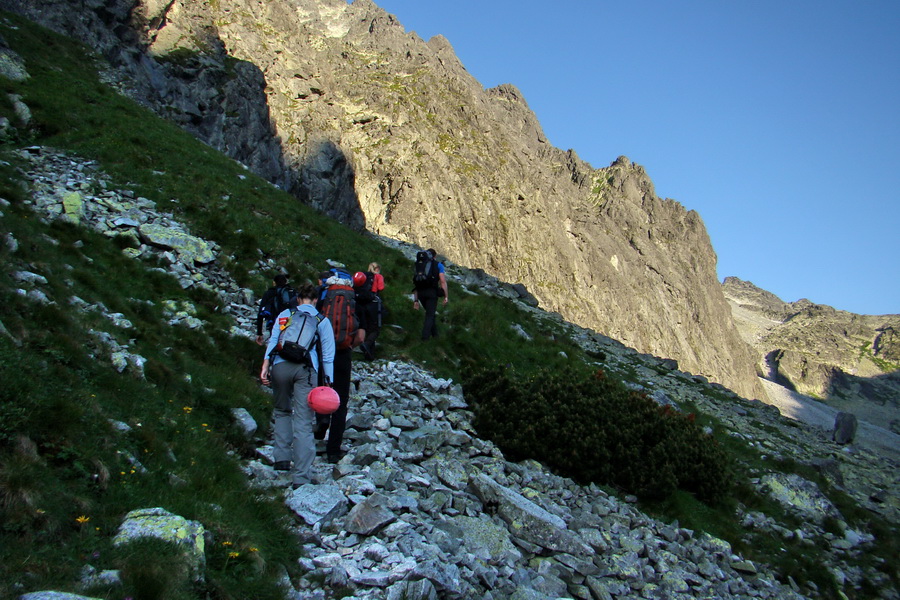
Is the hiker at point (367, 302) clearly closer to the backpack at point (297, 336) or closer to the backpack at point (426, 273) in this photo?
the backpack at point (426, 273)

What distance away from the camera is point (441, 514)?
26.6 feet

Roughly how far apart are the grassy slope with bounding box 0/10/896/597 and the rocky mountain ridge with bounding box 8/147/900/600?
364mm

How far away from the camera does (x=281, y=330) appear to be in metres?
8.54

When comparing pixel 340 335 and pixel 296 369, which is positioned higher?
pixel 340 335

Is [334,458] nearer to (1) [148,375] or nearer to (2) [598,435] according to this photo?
(1) [148,375]

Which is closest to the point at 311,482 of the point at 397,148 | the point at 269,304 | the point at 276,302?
the point at 276,302

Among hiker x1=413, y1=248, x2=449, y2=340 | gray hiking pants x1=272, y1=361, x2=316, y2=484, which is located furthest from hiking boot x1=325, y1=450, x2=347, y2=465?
hiker x1=413, y1=248, x2=449, y2=340

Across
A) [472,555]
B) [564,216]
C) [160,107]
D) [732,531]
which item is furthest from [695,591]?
[564,216]

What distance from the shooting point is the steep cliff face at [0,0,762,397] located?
4191cm

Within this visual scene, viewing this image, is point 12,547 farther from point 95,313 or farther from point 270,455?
point 95,313

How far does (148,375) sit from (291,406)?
8.47 feet

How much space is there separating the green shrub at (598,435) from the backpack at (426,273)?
3727 millimetres

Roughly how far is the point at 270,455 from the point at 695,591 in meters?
7.85

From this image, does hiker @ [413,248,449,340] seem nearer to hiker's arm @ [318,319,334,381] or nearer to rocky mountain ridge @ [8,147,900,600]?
rocky mountain ridge @ [8,147,900,600]
